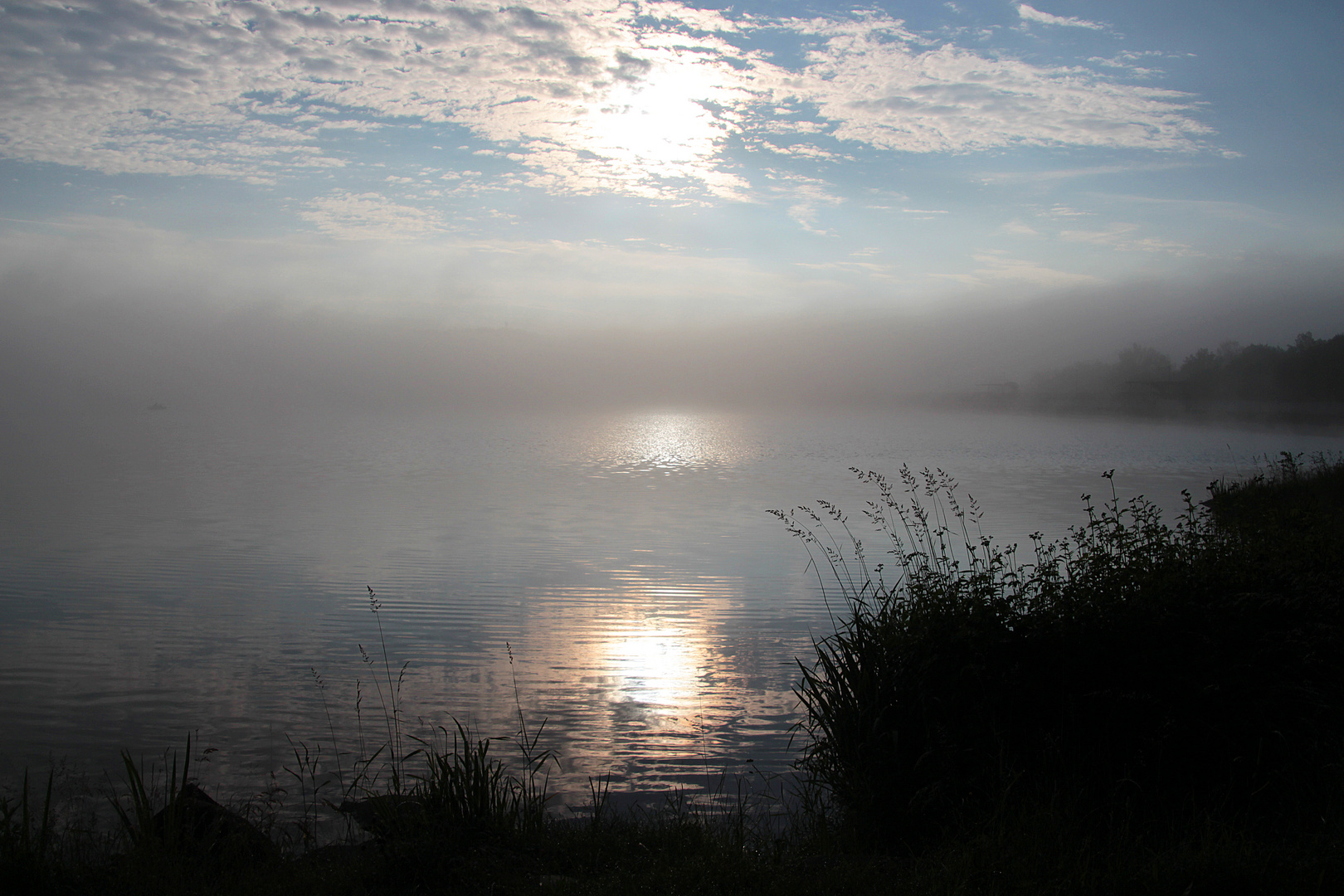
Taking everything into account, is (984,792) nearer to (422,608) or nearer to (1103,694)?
(1103,694)

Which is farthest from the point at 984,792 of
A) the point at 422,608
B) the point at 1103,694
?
the point at 422,608

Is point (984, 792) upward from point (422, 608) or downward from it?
downward

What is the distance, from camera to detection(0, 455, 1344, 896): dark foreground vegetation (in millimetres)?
4789

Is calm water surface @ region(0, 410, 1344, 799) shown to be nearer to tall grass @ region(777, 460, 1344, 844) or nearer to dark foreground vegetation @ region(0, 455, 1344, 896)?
dark foreground vegetation @ region(0, 455, 1344, 896)

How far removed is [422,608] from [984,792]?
35.3ft

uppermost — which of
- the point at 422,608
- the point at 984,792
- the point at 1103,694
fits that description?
the point at 1103,694

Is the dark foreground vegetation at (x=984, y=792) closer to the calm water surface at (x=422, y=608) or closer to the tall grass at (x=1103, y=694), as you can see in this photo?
the tall grass at (x=1103, y=694)

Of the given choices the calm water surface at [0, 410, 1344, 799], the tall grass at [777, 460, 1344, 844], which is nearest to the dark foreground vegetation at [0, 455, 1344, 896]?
the tall grass at [777, 460, 1344, 844]

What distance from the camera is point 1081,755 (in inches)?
234

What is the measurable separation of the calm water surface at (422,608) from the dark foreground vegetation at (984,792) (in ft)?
5.98

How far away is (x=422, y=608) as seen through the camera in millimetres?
14492

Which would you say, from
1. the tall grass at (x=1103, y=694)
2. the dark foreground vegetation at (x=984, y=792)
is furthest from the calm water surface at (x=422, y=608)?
the tall grass at (x=1103, y=694)

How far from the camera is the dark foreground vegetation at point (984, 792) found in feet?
15.7

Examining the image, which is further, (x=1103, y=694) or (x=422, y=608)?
(x=422, y=608)
